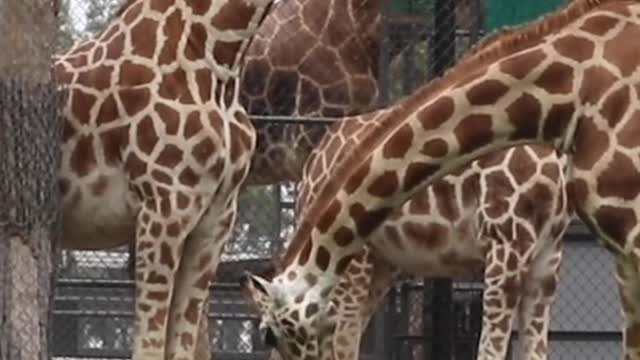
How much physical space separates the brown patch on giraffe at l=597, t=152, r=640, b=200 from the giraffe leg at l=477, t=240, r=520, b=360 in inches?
133

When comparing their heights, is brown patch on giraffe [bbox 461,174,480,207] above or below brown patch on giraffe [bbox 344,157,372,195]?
above

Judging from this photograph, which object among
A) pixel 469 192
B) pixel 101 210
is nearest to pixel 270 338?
pixel 101 210

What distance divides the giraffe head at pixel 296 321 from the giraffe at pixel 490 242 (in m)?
2.89

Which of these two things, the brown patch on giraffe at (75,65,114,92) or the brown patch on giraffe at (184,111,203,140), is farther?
the brown patch on giraffe at (75,65,114,92)

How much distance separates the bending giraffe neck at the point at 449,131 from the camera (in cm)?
767

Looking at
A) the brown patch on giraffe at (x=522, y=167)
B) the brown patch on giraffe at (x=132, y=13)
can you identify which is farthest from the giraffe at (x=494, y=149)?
the brown patch on giraffe at (x=522, y=167)

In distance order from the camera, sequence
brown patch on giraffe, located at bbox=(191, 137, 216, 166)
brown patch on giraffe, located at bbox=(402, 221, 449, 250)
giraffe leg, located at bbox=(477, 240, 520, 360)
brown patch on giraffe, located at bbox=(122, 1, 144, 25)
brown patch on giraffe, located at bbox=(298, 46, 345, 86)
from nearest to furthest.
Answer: brown patch on giraffe, located at bbox=(191, 137, 216, 166) < brown patch on giraffe, located at bbox=(122, 1, 144, 25) < giraffe leg, located at bbox=(477, 240, 520, 360) < brown patch on giraffe, located at bbox=(402, 221, 449, 250) < brown patch on giraffe, located at bbox=(298, 46, 345, 86)

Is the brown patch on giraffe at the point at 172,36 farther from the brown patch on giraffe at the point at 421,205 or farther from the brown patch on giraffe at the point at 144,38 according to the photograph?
the brown patch on giraffe at the point at 421,205

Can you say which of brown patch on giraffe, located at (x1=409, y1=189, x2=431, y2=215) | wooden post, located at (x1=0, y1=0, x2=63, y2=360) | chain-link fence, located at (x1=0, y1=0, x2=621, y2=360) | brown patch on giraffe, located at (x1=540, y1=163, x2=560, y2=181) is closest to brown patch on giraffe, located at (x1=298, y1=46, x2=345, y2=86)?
chain-link fence, located at (x1=0, y1=0, x2=621, y2=360)

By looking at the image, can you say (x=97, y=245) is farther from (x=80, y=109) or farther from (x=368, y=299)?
(x=368, y=299)

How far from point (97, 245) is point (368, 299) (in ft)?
7.35

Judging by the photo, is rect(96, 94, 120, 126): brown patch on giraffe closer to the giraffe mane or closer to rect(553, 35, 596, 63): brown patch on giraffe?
the giraffe mane

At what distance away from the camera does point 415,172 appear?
303 inches

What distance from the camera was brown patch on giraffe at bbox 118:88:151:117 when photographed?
9648 millimetres
